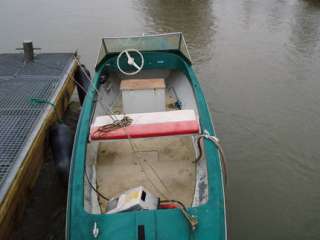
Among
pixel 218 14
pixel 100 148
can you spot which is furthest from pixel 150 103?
pixel 218 14

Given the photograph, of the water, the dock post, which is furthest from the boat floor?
the dock post

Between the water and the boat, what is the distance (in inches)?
55.8

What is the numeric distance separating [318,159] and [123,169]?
4042 mm

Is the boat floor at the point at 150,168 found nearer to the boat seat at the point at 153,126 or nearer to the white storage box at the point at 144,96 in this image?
the boat seat at the point at 153,126

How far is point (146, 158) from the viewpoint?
5.23 metres

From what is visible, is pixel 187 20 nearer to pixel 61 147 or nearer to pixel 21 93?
pixel 21 93

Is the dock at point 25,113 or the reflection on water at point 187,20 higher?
the reflection on water at point 187,20

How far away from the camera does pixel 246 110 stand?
27.7ft

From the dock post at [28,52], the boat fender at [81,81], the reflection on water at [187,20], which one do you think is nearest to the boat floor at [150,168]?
the boat fender at [81,81]

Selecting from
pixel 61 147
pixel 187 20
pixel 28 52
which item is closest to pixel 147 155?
pixel 61 147

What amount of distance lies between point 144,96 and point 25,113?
2.19 meters

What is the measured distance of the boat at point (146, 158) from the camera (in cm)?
341

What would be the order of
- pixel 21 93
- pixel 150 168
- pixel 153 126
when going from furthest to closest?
pixel 21 93 → pixel 150 168 → pixel 153 126

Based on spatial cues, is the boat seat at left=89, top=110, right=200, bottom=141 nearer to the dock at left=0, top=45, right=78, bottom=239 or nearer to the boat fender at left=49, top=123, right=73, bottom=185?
the boat fender at left=49, top=123, right=73, bottom=185
